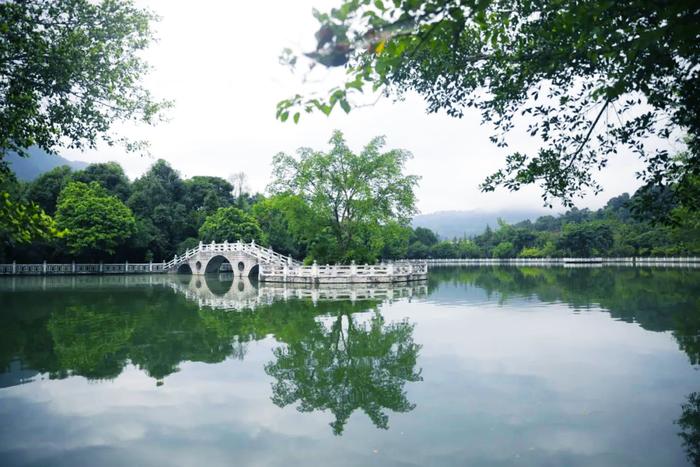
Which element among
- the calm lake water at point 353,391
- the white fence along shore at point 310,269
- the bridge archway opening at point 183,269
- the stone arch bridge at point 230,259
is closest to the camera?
the calm lake water at point 353,391

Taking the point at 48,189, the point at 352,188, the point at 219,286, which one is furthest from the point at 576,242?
the point at 48,189

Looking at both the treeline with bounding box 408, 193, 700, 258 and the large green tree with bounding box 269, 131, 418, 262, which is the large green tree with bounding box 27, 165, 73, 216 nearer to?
the large green tree with bounding box 269, 131, 418, 262

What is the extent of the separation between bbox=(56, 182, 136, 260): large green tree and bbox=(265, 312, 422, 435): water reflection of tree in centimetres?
3278

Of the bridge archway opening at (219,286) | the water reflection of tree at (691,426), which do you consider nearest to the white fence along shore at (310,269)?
the bridge archway opening at (219,286)

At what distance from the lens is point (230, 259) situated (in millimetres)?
37781

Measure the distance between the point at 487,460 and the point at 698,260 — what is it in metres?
57.7

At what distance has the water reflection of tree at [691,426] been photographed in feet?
14.2

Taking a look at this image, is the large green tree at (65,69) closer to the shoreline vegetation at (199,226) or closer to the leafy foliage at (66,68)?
the leafy foliage at (66,68)

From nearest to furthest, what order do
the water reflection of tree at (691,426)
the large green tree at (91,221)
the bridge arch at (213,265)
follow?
the water reflection of tree at (691,426) < the large green tree at (91,221) < the bridge arch at (213,265)

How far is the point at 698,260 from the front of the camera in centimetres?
4994

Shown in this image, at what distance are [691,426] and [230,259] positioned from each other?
35314mm

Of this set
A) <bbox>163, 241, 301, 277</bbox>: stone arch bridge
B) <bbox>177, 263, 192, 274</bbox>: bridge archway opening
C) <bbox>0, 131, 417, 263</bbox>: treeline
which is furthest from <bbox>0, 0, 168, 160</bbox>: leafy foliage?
<bbox>177, 263, 192, 274</bbox>: bridge archway opening

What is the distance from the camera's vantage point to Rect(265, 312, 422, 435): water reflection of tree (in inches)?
228

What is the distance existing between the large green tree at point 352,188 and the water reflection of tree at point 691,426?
2376 cm
